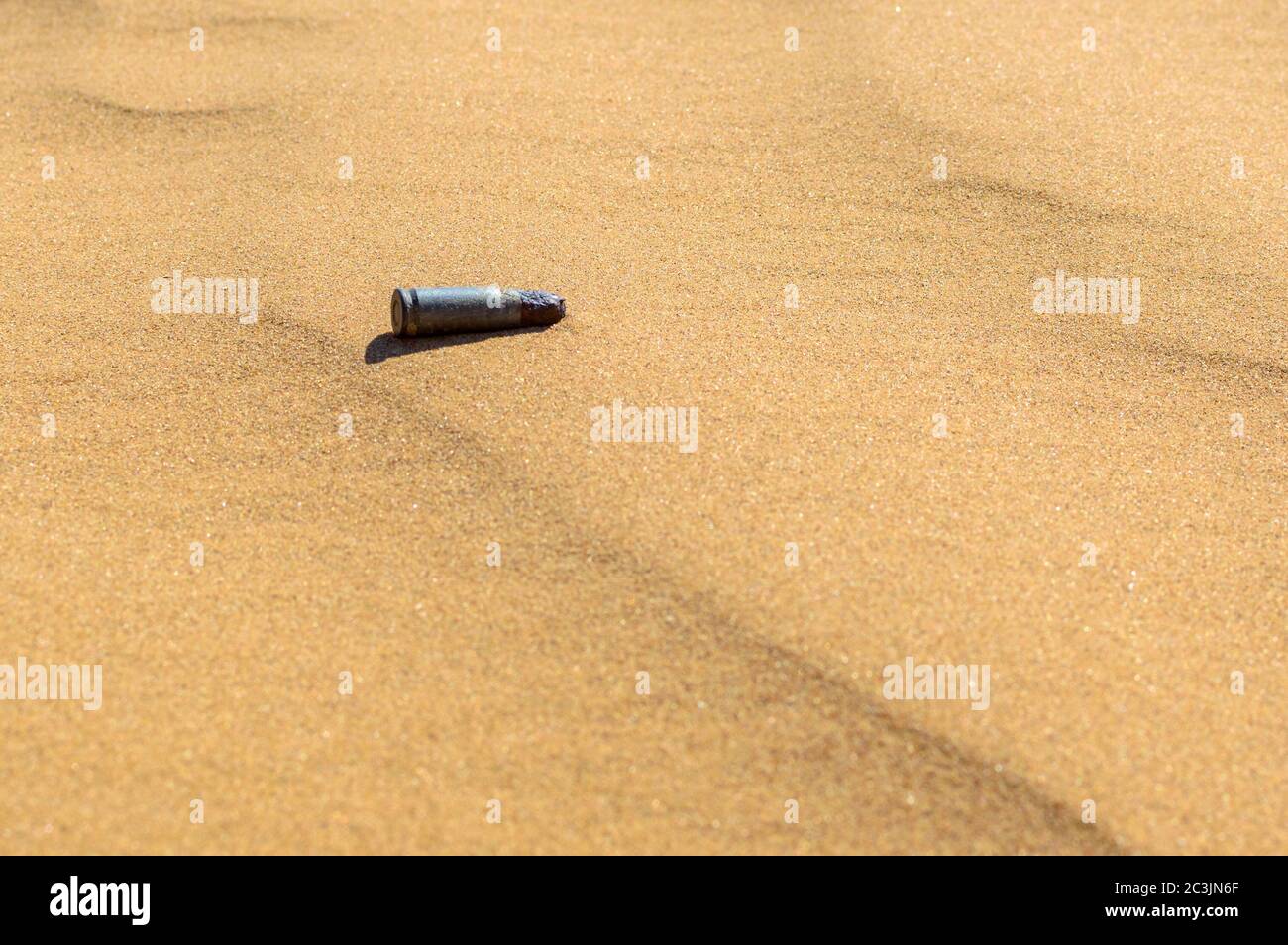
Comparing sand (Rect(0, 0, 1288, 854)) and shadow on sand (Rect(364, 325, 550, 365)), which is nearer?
sand (Rect(0, 0, 1288, 854))

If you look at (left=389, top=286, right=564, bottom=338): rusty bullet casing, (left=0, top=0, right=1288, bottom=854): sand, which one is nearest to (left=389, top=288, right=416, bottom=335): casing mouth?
(left=389, top=286, right=564, bottom=338): rusty bullet casing

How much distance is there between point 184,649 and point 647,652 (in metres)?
1.54

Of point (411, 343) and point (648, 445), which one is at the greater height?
point (411, 343)

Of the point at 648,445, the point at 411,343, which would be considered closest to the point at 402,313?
the point at 411,343

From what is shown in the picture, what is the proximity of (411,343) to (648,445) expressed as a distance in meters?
1.20

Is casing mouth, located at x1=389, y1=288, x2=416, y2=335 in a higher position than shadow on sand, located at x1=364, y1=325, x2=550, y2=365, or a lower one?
higher

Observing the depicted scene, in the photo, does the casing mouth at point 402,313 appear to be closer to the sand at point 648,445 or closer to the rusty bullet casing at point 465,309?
the rusty bullet casing at point 465,309

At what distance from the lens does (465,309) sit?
16.3ft

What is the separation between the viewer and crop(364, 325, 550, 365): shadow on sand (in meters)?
4.95

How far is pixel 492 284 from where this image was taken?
5.27 meters

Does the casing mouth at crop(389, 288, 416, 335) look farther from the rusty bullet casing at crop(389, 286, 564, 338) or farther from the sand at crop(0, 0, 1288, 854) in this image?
the sand at crop(0, 0, 1288, 854)

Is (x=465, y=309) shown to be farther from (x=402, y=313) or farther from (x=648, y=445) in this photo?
(x=648, y=445)

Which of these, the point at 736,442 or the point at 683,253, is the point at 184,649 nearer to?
the point at 736,442

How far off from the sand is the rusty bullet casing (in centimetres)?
9
